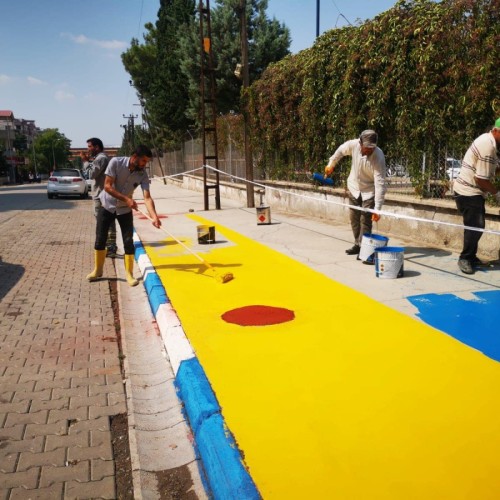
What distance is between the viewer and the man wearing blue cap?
5512mm

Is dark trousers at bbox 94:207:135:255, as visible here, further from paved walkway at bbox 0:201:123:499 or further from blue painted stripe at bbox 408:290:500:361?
blue painted stripe at bbox 408:290:500:361

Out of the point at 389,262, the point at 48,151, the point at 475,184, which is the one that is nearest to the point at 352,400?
the point at 389,262

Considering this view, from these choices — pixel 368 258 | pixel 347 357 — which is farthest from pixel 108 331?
pixel 368 258

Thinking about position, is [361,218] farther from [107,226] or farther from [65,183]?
[65,183]

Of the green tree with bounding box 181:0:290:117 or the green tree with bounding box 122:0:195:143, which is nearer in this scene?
the green tree with bounding box 181:0:290:117

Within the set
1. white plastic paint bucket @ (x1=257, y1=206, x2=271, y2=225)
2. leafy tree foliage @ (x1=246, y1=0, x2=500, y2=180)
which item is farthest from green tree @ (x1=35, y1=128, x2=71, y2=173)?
leafy tree foliage @ (x1=246, y1=0, x2=500, y2=180)

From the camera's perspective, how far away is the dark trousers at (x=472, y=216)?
5.82 meters

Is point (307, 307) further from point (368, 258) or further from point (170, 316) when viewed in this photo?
point (368, 258)

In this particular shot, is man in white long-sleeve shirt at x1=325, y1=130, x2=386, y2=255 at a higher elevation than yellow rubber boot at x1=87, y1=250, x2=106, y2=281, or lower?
higher

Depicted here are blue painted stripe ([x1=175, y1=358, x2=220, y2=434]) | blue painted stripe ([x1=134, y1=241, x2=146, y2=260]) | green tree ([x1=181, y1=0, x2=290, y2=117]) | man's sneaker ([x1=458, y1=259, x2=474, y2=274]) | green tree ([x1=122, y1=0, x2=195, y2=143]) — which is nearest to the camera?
blue painted stripe ([x1=175, y1=358, x2=220, y2=434])

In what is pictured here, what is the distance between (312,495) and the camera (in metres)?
2.25

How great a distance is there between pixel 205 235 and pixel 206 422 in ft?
20.6

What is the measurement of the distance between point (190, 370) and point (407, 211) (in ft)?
19.8

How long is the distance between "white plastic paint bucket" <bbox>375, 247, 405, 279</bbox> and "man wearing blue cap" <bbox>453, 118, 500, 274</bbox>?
864 millimetres
